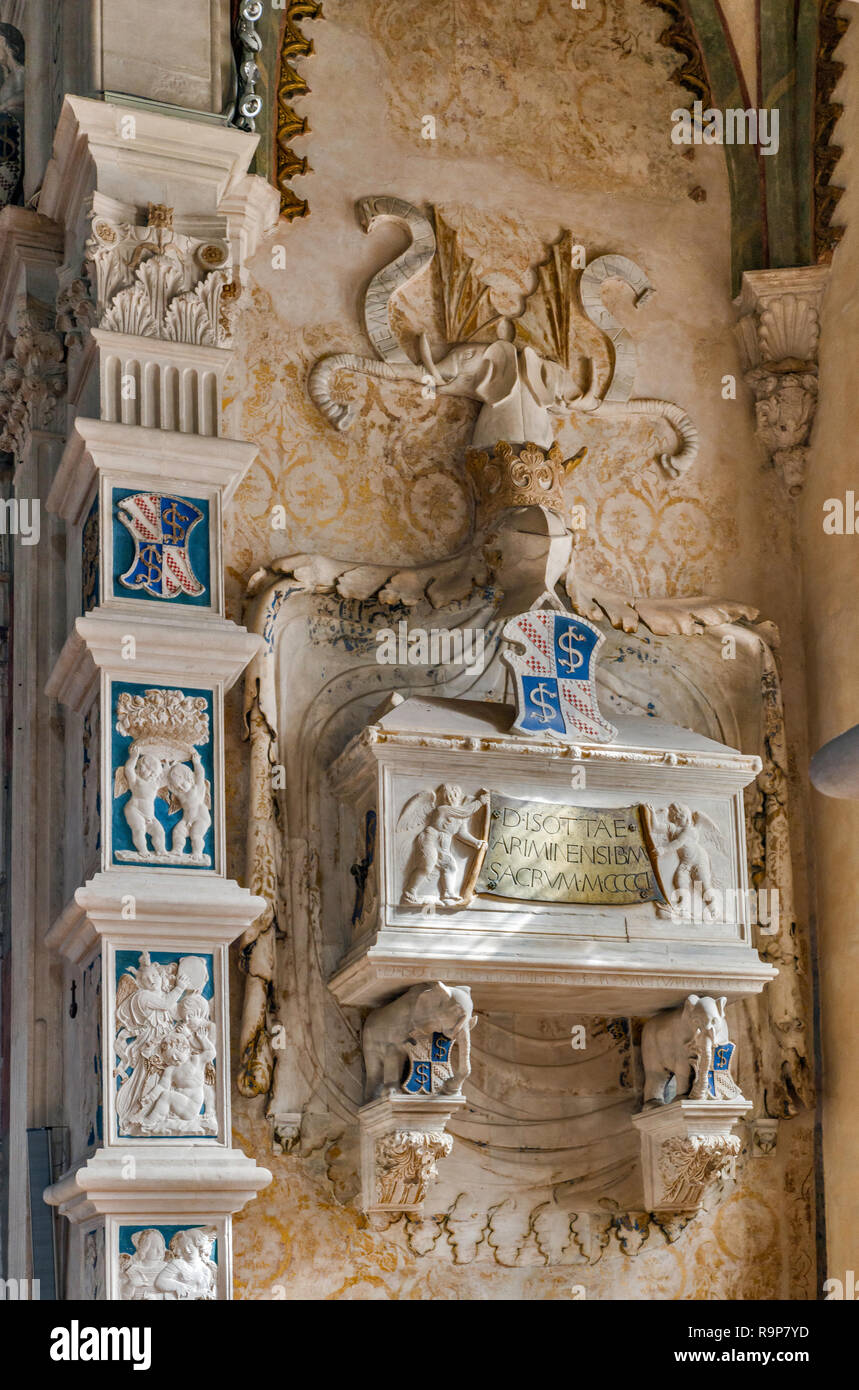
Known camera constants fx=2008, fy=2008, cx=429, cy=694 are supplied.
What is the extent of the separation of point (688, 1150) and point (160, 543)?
2788 mm

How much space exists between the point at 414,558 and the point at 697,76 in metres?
2.55

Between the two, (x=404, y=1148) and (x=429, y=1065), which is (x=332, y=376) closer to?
(x=429, y=1065)

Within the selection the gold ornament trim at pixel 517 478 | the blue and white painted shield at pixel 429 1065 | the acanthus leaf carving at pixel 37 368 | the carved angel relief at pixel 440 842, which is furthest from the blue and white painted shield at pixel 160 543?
the blue and white painted shield at pixel 429 1065

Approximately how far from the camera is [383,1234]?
6.96 meters

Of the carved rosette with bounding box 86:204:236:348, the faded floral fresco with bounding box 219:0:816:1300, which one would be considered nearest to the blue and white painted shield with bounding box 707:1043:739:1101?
the faded floral fresco with bounding box 219:0:816:1300

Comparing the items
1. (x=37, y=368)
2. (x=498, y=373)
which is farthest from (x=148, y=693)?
(x=498, y=373)

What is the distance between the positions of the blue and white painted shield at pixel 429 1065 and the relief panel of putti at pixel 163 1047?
2.81 ft

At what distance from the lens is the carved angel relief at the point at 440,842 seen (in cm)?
680

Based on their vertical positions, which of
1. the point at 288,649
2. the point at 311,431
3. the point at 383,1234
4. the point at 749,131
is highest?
the point at 749,131

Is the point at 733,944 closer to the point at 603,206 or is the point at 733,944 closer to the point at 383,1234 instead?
the point at 383,1234

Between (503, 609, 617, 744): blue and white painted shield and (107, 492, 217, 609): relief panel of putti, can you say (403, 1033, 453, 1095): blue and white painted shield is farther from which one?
(107, 492, 217, 609): relief panel of putti

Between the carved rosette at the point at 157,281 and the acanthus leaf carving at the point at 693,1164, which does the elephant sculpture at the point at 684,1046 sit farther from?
the carved rosette at the point at 157,281

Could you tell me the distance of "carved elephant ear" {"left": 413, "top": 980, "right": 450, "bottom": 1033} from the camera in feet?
22.0

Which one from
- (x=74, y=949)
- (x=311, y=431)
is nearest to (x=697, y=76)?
(x=311, y=431)
